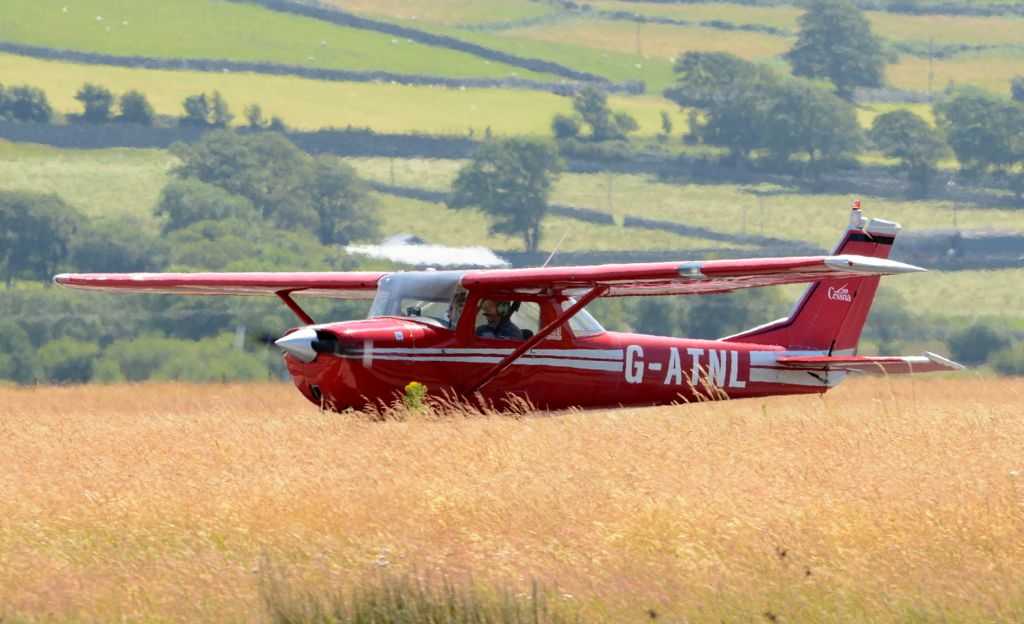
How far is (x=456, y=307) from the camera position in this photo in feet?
59.4

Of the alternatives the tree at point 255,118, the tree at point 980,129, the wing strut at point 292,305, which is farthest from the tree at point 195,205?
the wing strut at point 292,305

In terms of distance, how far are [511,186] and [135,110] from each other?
1536 inches

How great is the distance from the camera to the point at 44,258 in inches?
4550

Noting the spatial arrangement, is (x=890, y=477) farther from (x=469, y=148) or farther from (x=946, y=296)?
(x=469, y=148)

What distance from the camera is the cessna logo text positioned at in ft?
71.2

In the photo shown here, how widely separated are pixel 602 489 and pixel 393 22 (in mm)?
183165

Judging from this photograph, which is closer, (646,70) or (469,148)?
(469,148)

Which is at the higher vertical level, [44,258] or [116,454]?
[116,454]

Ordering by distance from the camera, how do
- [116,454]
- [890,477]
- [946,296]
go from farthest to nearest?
[946,296] < [116,454] < [890,477]

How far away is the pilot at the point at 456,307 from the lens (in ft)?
59.1

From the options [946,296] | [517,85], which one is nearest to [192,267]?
[946,296]

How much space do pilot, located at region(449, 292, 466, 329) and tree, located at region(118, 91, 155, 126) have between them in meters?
144

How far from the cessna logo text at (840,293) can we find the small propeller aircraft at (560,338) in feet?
0.06

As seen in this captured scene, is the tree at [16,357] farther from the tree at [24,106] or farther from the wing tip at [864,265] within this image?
the tree at [24,106]
